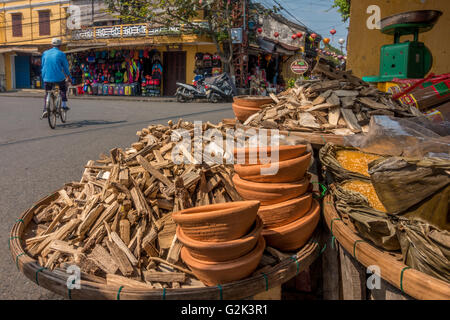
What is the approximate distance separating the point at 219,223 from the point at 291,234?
0.48 metres

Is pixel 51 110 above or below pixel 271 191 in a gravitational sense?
above

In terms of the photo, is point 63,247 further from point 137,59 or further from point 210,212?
point 137,59

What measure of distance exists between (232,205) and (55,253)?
Answer: 104 centimetres

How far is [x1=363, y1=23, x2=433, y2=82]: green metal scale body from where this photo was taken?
4680mm

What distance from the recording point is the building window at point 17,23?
28.1 meters

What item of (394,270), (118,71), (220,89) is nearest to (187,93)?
(220,89)

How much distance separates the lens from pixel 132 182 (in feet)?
7.50

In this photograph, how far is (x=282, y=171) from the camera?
1.84m

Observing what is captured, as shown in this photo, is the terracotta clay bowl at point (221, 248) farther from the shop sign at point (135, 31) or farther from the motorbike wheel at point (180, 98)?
the shop sign at point (135, 31)

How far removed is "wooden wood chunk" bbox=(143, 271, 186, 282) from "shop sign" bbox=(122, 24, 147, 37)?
22.7 metres

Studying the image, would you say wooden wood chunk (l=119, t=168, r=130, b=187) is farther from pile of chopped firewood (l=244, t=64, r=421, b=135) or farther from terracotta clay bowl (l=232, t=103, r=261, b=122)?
terracotta clay bowl (l=232, t=103, r=261, b=122)

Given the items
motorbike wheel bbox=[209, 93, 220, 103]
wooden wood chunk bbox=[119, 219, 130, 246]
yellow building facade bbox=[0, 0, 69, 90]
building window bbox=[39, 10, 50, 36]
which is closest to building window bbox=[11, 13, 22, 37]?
yellow building facade bbox=[0, 0, 69, 90]
